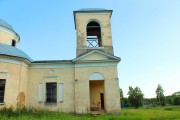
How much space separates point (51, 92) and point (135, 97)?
4259cm

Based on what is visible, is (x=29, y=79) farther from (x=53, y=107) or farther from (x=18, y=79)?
(x=53, y=107)

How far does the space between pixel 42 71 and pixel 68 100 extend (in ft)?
11.0

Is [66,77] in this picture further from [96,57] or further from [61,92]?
[96,57]

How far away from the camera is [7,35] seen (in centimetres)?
1845

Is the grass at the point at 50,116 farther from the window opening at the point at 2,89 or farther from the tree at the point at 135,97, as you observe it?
the tree at the point at 135,97

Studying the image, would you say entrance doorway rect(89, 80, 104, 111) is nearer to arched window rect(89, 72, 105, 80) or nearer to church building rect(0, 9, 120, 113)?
church building rect(0, 9, 120, 113)

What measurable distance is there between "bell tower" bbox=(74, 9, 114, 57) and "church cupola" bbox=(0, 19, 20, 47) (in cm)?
662

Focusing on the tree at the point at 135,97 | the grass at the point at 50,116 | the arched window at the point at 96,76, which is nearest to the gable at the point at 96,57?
the arched window at the point at 96,76

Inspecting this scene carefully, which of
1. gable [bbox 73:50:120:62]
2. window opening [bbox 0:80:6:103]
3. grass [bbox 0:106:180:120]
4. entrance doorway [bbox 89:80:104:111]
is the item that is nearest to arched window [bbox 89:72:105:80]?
gable [bbox 73:50:120:62]

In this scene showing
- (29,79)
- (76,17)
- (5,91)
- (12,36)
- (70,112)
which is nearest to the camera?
(5,91)

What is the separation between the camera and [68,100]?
51.5 ft

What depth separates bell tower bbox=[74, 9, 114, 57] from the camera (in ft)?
55.1

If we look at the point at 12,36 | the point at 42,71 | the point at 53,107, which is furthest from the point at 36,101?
the point at 12,36

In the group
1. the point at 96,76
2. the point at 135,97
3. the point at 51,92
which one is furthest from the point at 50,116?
the point at 135,97
